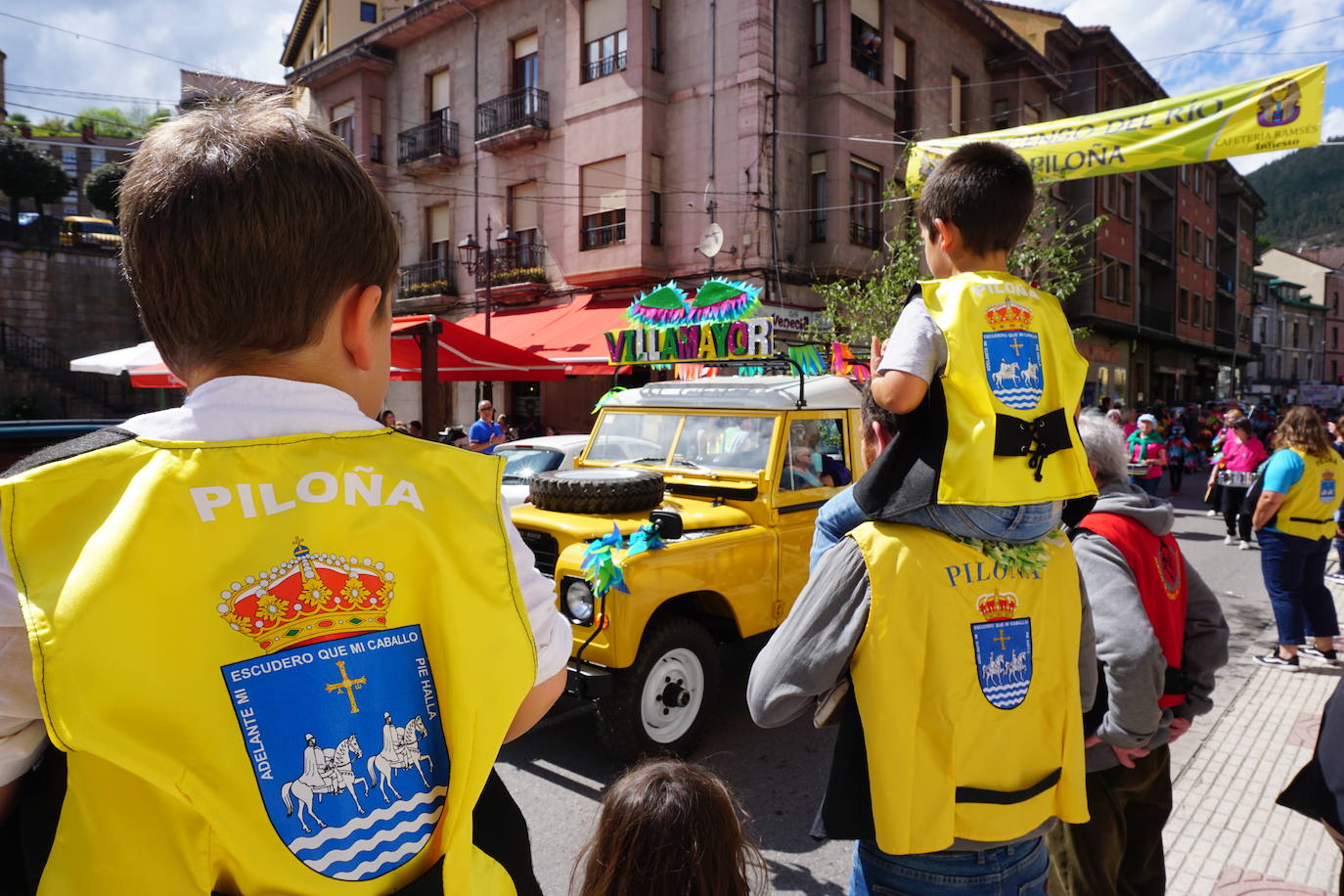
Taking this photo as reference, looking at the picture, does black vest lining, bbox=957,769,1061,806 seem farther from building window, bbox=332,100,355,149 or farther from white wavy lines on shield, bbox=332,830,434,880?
building window, bbox=332,100,355,149

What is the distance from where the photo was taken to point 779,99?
17141 millimetres

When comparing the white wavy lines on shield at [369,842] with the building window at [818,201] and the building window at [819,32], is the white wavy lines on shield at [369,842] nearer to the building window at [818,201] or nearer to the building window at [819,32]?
A: the building window at [818,201]

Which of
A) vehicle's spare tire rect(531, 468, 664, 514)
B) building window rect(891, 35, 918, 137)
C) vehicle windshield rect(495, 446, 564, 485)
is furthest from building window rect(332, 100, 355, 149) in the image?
vehicle's spare tire rect(531, 468, 664, 514)

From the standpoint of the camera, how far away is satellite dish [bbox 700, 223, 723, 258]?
16.4 m

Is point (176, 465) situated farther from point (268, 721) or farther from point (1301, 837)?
point (1301, 837)

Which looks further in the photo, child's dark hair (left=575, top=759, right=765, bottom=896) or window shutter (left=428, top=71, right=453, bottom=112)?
window shutter (left=428, top=71, right=453, bottom=112)

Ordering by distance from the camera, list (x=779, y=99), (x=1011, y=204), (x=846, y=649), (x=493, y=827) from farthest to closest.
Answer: (x=779, y=99), (x=1011, y=204), (x=846, y=649), (x=493, y=827)

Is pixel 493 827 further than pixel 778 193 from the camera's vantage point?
No

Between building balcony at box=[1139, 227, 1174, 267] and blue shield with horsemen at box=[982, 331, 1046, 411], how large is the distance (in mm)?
35745

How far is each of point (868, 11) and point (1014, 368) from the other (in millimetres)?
19597

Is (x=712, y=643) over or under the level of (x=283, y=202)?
under

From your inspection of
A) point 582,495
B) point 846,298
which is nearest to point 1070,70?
point 846,298

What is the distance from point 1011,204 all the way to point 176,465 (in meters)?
1.80

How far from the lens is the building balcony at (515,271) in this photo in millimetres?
19812
